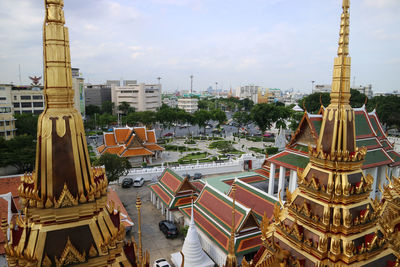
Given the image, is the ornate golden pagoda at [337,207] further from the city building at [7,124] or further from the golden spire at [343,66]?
the city building at [7,124]

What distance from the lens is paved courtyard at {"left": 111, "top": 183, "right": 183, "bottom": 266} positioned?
18594 millimetres

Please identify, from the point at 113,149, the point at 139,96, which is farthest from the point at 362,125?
the point at 139,96

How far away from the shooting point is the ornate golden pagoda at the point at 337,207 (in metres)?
7.33

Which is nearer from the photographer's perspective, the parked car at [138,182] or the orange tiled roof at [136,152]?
the parked car at [138,182]

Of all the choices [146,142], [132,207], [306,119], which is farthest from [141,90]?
[306,119]

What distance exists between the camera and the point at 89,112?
87.4 m

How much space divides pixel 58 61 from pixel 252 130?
75164 mm

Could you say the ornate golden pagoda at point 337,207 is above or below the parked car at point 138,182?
above

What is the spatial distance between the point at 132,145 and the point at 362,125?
2960 centimetres

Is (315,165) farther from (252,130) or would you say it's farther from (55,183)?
(252,130)

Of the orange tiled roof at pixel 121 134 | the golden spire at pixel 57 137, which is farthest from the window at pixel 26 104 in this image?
the golden spire at pixel 57 137

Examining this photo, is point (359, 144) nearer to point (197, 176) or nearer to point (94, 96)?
point (197, 176)

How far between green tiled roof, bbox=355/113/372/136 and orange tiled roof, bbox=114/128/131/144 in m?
31.3

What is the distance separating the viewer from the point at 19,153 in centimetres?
2922
